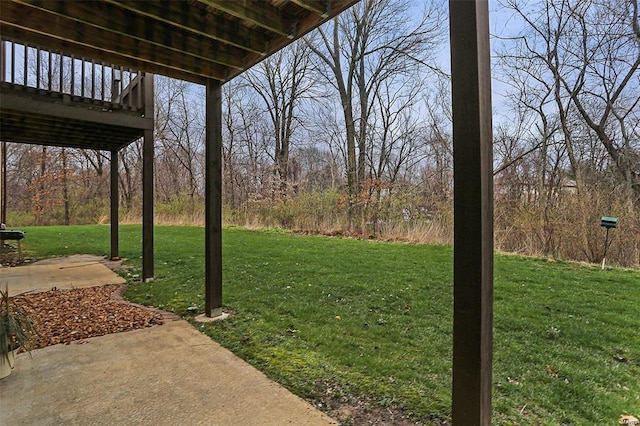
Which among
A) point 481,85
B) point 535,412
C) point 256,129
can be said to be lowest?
point 535,412

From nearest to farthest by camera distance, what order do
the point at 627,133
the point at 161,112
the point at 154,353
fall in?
the point at 154,353
the point at 627,133
the point at 161,112

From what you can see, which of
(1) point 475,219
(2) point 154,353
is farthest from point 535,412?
(2) point 154,353

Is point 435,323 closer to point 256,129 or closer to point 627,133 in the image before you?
point 627,133

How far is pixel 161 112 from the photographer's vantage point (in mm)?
16328

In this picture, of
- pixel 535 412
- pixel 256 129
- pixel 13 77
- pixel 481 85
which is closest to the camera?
pixel 481 85

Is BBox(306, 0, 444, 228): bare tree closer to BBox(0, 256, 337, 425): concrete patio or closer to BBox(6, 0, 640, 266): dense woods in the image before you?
BBox(6, 0, 640, 266): dense woods

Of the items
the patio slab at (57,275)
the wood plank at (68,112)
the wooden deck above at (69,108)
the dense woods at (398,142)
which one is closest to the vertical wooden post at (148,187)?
the wooden deck above at (69,108)

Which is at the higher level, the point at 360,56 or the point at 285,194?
the point at 360,56

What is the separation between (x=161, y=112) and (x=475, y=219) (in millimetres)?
18043

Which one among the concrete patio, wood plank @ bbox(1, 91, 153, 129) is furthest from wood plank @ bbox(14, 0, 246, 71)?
the concrete patio

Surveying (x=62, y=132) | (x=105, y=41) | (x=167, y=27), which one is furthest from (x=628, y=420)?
(x=62, y=132)

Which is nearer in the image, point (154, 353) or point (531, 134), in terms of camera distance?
point (154, 353)

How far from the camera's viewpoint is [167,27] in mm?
2383

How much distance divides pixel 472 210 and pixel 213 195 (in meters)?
2.41
